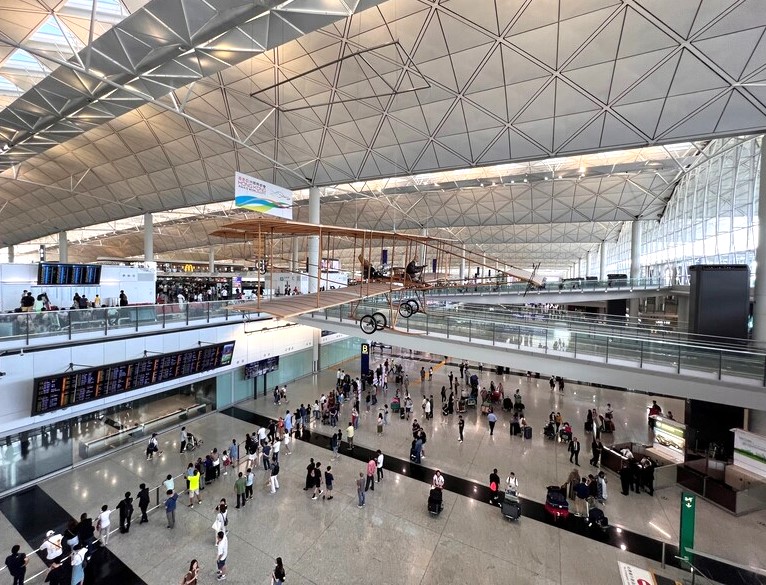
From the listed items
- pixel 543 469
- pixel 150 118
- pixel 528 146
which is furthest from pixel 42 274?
pixel 528 146

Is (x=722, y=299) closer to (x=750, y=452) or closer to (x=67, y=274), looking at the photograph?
(x=750, y=452)

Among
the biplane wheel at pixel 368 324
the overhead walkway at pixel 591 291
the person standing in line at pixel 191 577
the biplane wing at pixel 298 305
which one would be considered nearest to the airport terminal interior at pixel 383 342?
the biplane wing at pixel 298 305

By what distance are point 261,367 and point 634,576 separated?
60.7ft

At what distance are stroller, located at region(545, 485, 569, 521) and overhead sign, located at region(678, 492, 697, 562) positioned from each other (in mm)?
2567

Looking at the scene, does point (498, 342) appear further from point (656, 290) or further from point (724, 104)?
point (656, 290)

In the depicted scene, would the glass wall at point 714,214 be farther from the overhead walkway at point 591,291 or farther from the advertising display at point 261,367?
the advertising display at point 261,367

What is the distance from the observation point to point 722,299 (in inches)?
564

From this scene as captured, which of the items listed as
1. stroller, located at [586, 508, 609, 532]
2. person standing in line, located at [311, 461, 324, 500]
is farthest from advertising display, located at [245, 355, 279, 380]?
stroller, located at [586, 508, 609, 532]

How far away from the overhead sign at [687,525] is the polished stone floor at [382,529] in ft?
2.17

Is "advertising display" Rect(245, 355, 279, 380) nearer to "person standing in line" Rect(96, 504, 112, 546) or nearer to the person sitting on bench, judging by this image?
the person sitting on bench

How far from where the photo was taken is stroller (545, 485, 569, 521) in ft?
32.1

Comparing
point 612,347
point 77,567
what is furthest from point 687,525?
point 77,567

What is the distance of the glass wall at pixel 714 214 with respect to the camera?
19.1 m

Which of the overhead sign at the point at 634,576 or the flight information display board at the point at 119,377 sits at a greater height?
the flight information display board at the point at 119,377
